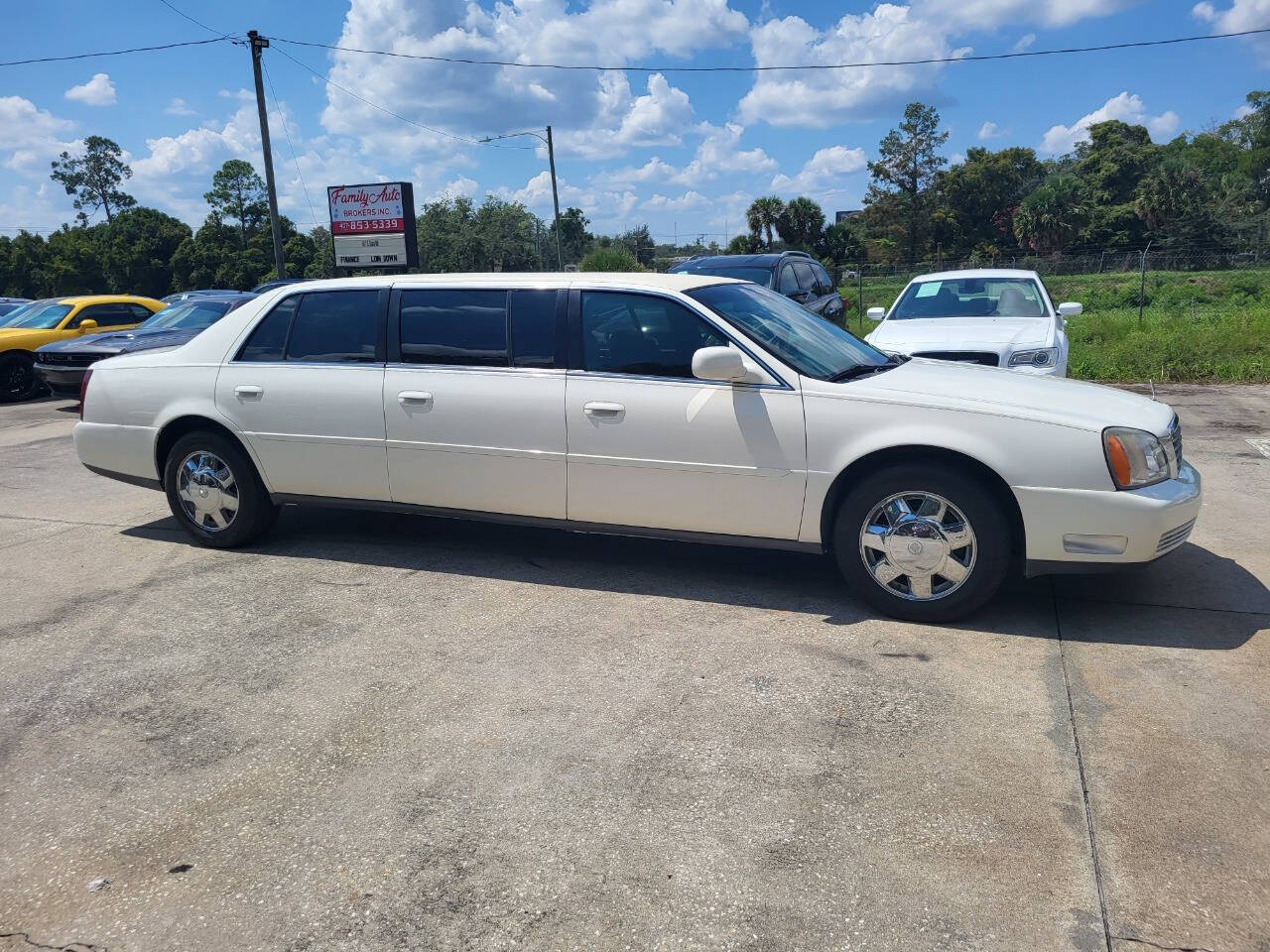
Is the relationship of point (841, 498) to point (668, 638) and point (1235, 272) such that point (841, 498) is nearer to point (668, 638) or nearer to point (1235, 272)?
point (668, 638)

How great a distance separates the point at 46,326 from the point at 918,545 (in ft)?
48.8

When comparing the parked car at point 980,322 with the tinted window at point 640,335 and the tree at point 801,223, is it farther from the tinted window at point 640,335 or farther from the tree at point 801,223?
the tree at point 801,223

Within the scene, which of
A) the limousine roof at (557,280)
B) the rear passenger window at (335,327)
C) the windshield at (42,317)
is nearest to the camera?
the limousine roof at (557,280)

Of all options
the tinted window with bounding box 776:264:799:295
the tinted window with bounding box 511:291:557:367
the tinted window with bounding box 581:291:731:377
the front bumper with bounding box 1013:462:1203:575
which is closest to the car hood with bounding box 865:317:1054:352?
the tinted window with bounding box 776:264:799:295

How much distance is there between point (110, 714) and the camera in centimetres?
388

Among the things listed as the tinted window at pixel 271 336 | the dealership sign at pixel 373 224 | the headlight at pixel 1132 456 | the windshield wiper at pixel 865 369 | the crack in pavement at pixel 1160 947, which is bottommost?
the crack in pavement at pixel 1160 947

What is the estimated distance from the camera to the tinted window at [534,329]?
5184mm

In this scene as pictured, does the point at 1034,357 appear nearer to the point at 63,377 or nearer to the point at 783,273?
the point at 783,273

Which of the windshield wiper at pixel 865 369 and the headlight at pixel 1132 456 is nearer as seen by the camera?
the headlight at pixel 1132 456

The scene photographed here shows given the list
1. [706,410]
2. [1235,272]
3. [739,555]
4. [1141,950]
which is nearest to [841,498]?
[706,410]

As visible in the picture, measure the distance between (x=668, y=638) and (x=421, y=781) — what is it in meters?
1.50

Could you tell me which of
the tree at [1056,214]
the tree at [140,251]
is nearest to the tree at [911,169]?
the tree at [1056,214]

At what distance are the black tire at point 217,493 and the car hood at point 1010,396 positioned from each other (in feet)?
11.1

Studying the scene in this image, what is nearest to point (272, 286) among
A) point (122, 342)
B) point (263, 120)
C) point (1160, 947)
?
point (122, 342)
